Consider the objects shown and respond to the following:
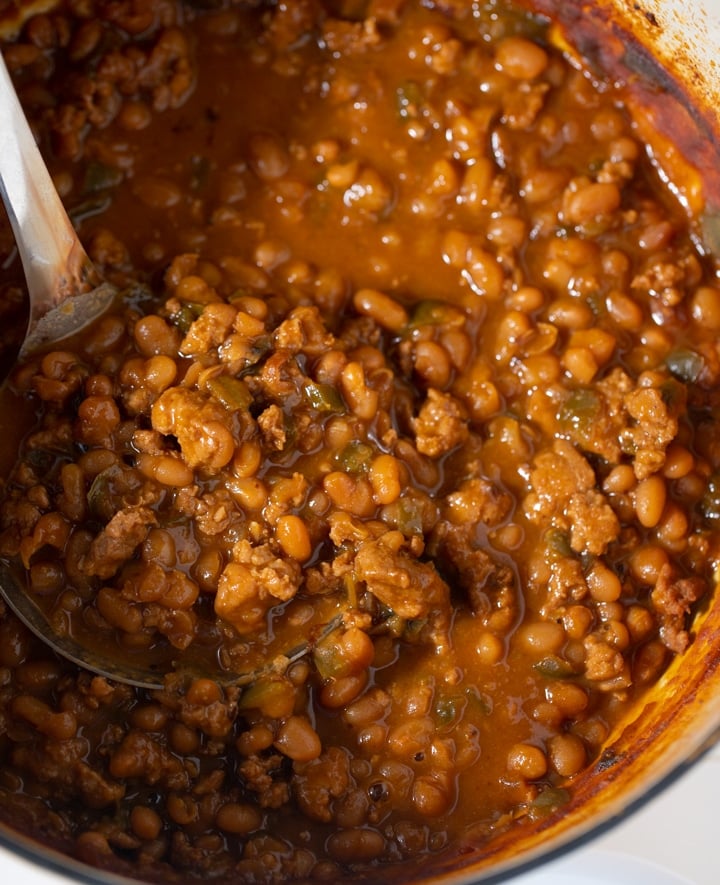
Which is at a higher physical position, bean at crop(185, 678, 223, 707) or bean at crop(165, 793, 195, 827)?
bean at crop(185, 678, 223, 707)

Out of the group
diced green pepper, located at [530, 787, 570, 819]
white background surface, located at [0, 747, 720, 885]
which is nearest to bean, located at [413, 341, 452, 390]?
diced green pepper, located at [530, 787, 570, 819]

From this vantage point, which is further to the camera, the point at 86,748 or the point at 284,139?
the point at 284,139

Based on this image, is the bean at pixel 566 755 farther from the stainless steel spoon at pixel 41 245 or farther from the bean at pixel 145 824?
the stainless steel spoon at pixel 41 245

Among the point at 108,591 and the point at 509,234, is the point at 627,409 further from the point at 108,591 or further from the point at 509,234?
the point at 108,591

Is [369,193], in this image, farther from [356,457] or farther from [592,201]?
[356,457]

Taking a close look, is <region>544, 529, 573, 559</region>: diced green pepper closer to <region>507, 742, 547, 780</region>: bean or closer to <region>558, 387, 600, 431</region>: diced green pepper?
<region>558, 387, 600, 431</region>: diced green pepper

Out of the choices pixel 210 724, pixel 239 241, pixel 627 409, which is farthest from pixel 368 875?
pixel 239 241
